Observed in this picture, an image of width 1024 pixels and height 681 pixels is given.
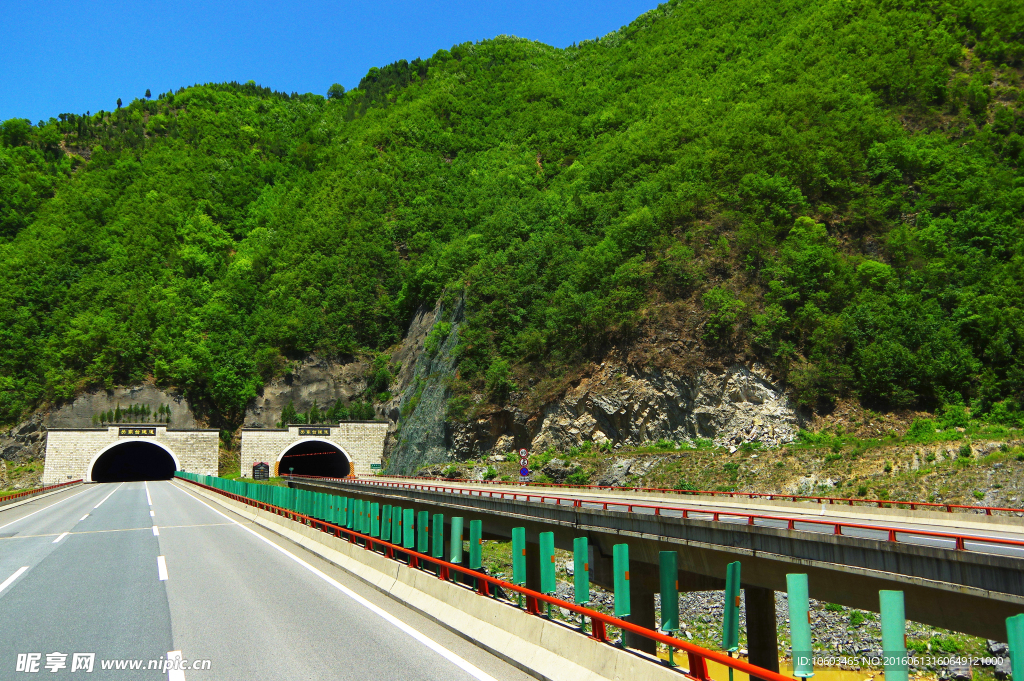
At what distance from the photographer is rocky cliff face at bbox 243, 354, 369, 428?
271ft

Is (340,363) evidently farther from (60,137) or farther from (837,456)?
(60,137)

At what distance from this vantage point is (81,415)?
3167 inches

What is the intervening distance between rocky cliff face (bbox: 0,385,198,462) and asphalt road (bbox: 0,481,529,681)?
70779 mm

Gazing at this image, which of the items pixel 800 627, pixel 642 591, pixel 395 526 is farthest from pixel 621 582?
pixel 642 591

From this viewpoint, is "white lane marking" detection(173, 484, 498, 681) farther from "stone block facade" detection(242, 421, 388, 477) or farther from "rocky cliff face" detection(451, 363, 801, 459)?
"stone block facade" detection(242, 421, 388, 477)

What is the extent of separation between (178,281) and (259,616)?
330 feet

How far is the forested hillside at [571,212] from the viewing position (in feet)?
160

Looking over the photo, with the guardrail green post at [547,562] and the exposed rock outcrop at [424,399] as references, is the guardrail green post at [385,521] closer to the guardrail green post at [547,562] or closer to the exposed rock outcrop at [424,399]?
the guardrail green post at [547,562]

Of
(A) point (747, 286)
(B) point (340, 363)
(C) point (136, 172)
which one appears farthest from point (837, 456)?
(C) point (136, 172)

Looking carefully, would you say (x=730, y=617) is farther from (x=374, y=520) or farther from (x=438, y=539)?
(x=374, y=520)

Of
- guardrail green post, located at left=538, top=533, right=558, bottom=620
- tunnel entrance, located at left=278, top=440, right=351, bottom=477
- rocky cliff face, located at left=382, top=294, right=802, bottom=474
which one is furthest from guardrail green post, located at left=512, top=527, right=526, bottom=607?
tunnel entrance, located at left=278, top=440, right=351, bottom=477

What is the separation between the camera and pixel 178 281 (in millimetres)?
97875

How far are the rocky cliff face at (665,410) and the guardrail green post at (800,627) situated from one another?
1606 inches

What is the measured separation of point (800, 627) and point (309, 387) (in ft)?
278
